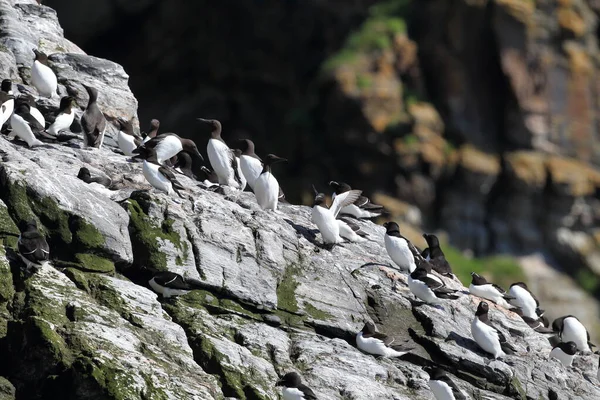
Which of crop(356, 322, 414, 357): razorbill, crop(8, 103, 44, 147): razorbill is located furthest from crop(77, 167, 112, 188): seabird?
crop(356, 322, 414, 357): razorbill

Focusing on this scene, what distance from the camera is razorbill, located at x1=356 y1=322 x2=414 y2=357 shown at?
14.2m

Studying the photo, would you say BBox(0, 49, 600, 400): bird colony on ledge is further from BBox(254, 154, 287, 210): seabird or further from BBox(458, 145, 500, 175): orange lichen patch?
BBox(458, 145, 500, 175): orange lichen patch

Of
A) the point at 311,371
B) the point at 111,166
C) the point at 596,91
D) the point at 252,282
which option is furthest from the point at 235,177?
the point at 596,91

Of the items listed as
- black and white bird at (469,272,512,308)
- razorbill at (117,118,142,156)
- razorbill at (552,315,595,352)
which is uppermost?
razorbill at (552,315,595,352)

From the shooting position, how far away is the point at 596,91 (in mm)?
34531

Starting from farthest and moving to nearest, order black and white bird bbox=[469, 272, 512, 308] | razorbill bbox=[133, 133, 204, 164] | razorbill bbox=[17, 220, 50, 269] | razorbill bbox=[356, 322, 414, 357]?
1. black and white bird bbox=[469, 272, 512, 308]
2. razorbill bbox=[133, 133, 204, 164]
3. razorbill bbox=[356, 322, 414, 357]
4. razorbill bbox=[17, 220, 50, 269]

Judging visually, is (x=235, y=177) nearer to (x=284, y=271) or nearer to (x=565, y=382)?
A: (x=284, y=271)

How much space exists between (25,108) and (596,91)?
21654 mm

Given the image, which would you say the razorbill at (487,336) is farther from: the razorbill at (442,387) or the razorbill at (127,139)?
the razorbill at (127,139)

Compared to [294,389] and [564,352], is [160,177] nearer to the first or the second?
[294,389]

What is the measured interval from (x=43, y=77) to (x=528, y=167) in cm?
1806

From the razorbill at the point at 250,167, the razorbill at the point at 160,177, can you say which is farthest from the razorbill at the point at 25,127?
the razorbill at the point at 250,167

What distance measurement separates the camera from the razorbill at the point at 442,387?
45.5ft

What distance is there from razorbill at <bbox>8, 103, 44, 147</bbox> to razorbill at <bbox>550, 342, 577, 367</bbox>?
6.90 meters
